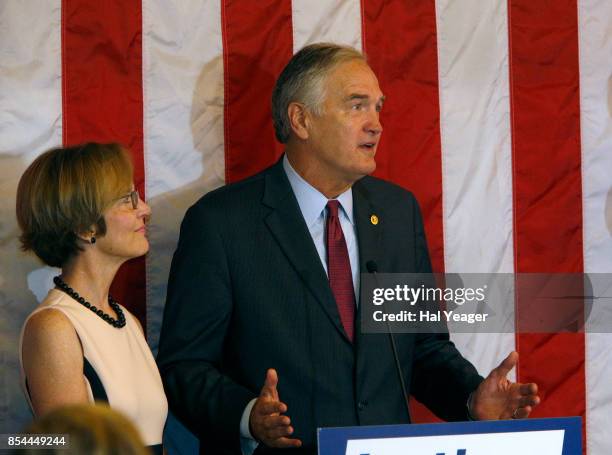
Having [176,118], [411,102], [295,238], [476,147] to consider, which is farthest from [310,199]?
[476,147]

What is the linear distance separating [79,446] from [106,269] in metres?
1.32

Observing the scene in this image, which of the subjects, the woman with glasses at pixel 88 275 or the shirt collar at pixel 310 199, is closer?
the woman with glasses at pixel 88 275

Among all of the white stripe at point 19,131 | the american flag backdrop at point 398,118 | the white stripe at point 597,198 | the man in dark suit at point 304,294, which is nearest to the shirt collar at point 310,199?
Result: the man in dark suit at point 304,294

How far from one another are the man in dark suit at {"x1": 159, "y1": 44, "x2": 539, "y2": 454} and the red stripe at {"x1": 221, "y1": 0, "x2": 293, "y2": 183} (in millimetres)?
209

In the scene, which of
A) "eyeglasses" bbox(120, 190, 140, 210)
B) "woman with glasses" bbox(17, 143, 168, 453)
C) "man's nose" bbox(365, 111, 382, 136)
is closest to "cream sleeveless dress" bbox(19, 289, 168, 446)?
"woman with glasses" bbox(17, 143, 168, 453)

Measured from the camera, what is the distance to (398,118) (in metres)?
3.14

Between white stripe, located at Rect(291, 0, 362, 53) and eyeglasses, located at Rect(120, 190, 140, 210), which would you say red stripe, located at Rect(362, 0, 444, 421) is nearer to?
white stripe, located at Rect(291, 0, 362, 53)

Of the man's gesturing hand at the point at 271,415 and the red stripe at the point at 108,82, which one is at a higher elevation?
the red stripe at the point at 108,82

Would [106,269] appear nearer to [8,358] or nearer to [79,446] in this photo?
[8,358]

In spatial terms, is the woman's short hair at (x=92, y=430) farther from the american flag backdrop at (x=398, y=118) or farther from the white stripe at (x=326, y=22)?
the white stripe at (x=326, y=22)

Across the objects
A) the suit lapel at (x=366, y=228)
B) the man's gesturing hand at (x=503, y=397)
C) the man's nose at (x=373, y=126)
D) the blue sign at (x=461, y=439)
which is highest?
the man's nose at (x=373, y=126)

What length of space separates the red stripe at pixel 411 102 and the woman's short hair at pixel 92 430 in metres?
2.07

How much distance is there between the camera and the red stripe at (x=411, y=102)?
10.3ft

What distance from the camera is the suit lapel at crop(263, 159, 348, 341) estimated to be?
2.56 m
